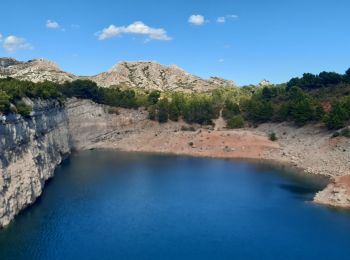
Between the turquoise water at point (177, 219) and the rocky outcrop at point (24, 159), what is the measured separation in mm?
2054

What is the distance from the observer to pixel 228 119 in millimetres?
135500

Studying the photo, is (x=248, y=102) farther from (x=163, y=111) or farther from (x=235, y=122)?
(x=163, y=111)

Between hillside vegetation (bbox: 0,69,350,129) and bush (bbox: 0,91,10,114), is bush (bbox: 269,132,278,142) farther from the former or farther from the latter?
bush (bbox: 0,91,10,114)

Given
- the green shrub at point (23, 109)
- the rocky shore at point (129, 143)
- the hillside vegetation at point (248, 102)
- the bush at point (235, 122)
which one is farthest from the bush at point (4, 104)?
the bush at point (235, 122)

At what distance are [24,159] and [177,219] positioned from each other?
22.8 meters

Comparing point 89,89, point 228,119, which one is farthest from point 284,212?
point 89,89

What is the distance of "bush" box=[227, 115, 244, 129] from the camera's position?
129262mm

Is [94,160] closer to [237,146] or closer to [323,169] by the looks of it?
[237,146]

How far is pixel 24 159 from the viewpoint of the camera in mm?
63000

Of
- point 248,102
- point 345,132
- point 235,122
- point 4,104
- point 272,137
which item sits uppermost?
point 248,102

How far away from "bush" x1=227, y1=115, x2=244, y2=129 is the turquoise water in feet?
124

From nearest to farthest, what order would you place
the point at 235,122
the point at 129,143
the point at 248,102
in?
1. the point at 129,143
2. the point at 235,122
3. the point at 248,102

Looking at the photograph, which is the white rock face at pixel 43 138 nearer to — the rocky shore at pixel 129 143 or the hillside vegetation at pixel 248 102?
the rocky shore at pixel 129 143

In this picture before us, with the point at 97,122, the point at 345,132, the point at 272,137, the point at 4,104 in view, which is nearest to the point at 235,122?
the point at 272,137
